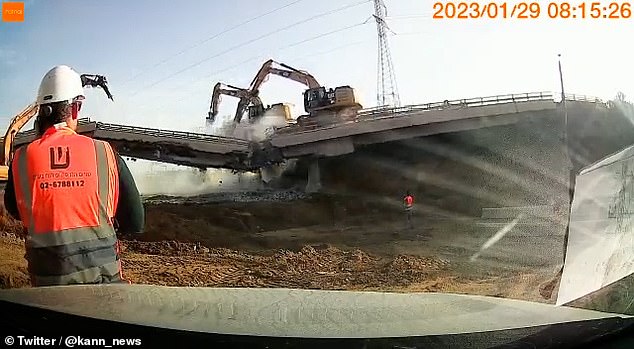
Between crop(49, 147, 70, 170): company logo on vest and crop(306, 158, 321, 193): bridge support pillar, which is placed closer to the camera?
crop(49, 147, 70, 170): company logo on vest

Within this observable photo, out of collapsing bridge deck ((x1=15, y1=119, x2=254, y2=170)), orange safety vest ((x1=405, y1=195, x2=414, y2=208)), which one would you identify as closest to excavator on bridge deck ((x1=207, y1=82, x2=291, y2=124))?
collapsing bridge deck ((x1=15, y1=119, x2=254, y2=170))

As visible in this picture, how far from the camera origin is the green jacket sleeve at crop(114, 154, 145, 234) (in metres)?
3.23

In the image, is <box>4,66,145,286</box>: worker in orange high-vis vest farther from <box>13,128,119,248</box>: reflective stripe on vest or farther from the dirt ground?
the dirt ground

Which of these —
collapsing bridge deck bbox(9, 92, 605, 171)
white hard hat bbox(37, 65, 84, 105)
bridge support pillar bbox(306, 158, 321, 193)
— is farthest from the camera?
bridge support pillar bbox(306, 158, 321, 193)

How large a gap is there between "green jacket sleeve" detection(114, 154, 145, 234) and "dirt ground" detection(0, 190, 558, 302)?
47 millimetres

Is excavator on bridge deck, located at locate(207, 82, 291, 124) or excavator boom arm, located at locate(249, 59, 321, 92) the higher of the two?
excavator boom arm, located at locate(249, 59, 321, 92)

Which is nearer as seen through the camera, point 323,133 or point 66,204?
point 66,204

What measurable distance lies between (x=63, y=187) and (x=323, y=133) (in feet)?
4.10

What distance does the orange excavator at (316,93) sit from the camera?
10.5ft

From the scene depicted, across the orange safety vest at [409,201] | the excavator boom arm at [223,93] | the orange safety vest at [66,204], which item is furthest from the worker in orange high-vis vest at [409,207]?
the orange safety vest at [66,204]

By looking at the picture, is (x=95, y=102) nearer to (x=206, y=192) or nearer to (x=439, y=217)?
(x=206, y=192)

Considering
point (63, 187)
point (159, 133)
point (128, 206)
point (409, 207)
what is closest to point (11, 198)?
Answer: point (63, 187)

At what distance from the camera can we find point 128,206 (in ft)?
10.6

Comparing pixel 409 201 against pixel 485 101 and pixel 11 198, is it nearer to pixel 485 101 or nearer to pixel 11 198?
pixel 485 101
